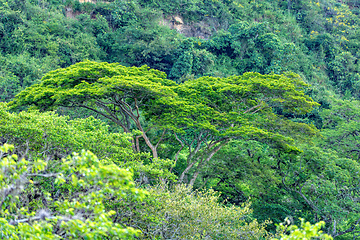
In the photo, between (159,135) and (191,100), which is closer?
(191,100)

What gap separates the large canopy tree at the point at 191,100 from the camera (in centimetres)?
1208

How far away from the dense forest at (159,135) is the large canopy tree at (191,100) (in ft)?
0.23

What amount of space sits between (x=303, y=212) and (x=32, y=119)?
36.3 ft

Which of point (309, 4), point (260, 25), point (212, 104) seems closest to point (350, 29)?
point (309, 4)

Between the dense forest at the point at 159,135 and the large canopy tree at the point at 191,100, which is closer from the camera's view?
the dense forest at the point at 159,135

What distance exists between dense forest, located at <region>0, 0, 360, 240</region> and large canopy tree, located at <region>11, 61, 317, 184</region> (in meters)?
0.07

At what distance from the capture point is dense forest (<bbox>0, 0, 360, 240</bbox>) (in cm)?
458

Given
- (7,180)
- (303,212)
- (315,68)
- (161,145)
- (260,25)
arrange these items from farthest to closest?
1. (315,68)
2. (260,25)
3. (161,145)
4. (303,212)
5. (7,180)

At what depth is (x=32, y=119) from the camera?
27.7ft

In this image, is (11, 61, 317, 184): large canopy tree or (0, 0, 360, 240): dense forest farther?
(11, 61, 317, 184): large canopy tree

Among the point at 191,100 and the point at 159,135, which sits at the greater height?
the point at 191,100

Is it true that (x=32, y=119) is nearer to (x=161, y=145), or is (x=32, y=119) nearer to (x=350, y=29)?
(x=161, y=145)

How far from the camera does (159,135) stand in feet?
47.7

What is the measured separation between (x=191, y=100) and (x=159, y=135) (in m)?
2.35
